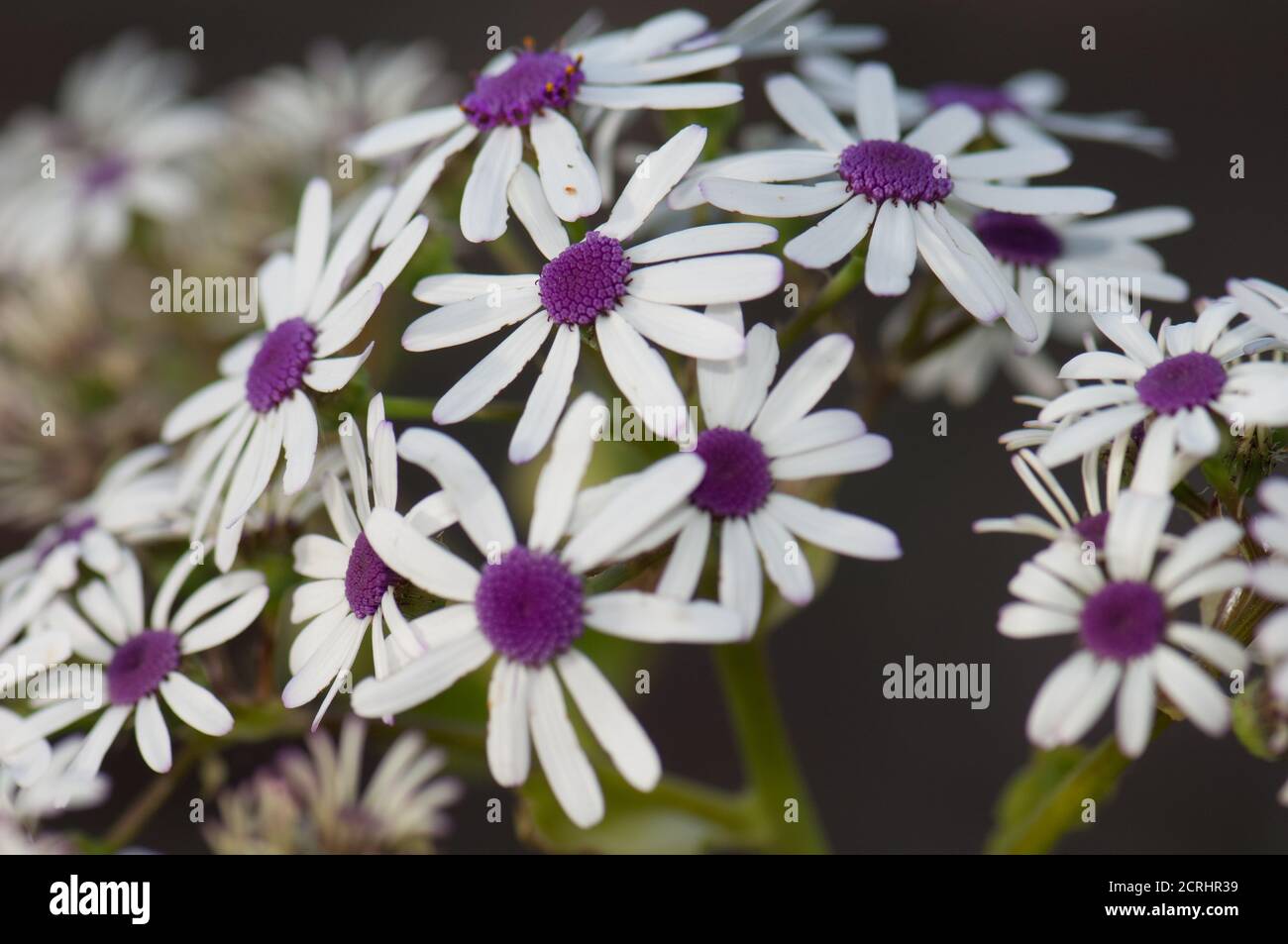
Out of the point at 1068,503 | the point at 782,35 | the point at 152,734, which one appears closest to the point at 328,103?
the point at 782,35

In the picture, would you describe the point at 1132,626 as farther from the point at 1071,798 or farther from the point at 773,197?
the point at 773,197


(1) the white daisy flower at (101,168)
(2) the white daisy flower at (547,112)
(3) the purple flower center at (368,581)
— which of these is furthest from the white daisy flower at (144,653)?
(1) the white daisy flower at (101,168)

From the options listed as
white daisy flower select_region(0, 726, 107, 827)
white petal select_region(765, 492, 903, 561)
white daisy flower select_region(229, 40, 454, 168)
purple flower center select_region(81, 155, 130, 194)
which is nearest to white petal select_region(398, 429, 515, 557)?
white petal select_region(765, 492, 903, 561)

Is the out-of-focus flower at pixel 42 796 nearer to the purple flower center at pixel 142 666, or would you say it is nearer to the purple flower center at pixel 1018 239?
the purple flower center at pixel 142 666

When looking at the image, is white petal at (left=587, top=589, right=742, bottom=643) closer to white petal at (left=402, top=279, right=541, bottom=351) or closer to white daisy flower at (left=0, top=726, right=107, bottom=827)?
white petal at (left=402, top=279, right=541, bottom=351)

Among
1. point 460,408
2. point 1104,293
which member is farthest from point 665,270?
point 1104,293
